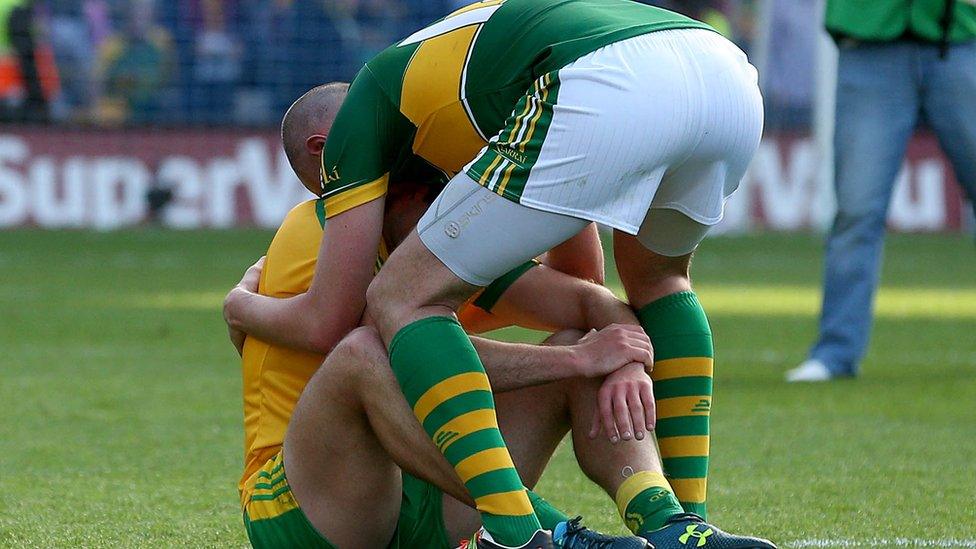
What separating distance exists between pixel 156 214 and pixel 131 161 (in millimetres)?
518

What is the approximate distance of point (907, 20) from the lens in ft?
20.3

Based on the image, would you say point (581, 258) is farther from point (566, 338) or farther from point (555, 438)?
point (555, 438)

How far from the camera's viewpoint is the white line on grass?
336cm

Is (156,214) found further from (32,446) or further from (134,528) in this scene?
(134,528)

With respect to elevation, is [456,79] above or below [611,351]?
above

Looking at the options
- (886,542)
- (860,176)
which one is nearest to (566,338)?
(886,542)

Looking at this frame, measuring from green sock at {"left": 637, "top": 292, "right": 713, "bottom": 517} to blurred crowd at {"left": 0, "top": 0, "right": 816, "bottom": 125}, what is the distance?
40.0 ft

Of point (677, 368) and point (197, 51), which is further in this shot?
point (197, 51)

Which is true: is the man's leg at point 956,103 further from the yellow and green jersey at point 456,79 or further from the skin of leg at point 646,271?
the yellow and green jersey at point 456,79

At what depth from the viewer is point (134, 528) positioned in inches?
143

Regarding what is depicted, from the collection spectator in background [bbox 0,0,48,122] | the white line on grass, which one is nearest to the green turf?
the white line on grass

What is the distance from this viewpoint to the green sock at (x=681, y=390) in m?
3.25

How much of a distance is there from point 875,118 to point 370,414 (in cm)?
386

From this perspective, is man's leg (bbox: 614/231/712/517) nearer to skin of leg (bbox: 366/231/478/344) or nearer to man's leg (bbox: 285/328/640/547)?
man's leg (bbox: 285/328/640/547)
